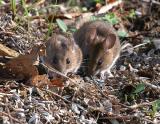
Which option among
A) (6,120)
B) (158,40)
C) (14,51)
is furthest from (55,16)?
(6,120)

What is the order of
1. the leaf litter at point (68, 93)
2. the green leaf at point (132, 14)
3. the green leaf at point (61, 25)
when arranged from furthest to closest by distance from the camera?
the green leaf at point (132, 14) < the green leaf at point (61, 25) < the leaf litter at point (68, 93)

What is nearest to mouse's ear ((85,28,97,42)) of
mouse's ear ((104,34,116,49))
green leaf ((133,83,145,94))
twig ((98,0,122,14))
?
mouse's ear ((104,34,116,49))

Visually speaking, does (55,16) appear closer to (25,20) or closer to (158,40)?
(25,20)

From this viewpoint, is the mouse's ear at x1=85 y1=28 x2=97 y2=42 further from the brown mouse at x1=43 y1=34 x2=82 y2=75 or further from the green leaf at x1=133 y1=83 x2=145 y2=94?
the green leaf at x1=133 y1=83 x2=145 y2=94

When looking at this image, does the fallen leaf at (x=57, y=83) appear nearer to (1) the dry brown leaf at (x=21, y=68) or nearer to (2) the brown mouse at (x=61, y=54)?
(1) the dry brown leaf at (x=21, y=68)

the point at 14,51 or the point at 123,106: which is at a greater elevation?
the point at 14,51

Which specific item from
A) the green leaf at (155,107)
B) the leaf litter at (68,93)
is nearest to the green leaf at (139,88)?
the leaf litter at (68,93)

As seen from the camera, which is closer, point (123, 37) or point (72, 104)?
point (72, 104)

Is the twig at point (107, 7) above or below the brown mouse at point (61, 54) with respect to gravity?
above
